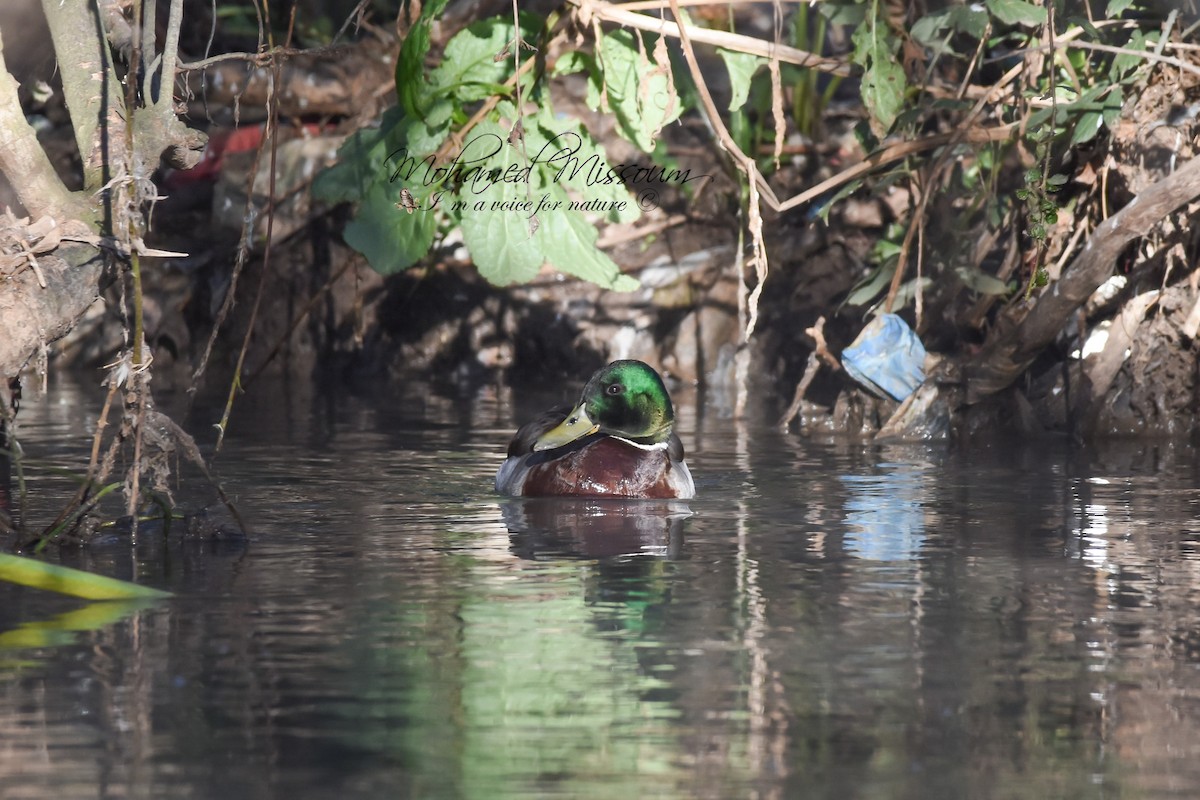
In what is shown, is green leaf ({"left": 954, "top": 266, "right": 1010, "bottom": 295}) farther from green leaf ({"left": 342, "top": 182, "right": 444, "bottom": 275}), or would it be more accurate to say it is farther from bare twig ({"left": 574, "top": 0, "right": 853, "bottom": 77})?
green leaf ({"left": 342, "top": 182, "right": 444, "bottom": 275})

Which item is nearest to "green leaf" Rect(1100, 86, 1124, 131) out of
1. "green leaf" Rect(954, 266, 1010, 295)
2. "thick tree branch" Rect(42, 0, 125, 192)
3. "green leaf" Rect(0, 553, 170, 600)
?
"green leaf" Rect(954, 266, 1010, 295)

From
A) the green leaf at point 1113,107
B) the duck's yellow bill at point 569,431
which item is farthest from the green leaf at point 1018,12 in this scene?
the duck's yellow bill at point 569,431

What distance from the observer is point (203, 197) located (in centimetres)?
1522

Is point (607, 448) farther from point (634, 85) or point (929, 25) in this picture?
point (929, 25)

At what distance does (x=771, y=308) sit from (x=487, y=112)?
462cm

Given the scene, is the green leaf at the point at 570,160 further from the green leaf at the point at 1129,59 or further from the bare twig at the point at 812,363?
the green leaf at the point at 1129,59

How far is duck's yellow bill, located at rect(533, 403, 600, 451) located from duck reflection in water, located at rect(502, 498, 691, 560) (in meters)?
0.29

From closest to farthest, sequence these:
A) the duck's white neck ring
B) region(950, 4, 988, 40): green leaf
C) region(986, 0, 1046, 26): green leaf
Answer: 1. the duck's white neck ring
2. region(986, 0, 1046, 26): green leaf
3. region(950, 4, 988, 40): green leaf

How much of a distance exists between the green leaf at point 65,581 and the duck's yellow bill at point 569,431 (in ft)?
9.01

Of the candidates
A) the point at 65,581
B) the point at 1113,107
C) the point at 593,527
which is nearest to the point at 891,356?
the point at 1113,107

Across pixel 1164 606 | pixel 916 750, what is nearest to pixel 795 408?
pixel 1164 606

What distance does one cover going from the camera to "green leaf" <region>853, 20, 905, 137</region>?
905cm

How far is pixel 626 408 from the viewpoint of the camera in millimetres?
8078

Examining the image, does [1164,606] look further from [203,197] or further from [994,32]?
[203,197]
